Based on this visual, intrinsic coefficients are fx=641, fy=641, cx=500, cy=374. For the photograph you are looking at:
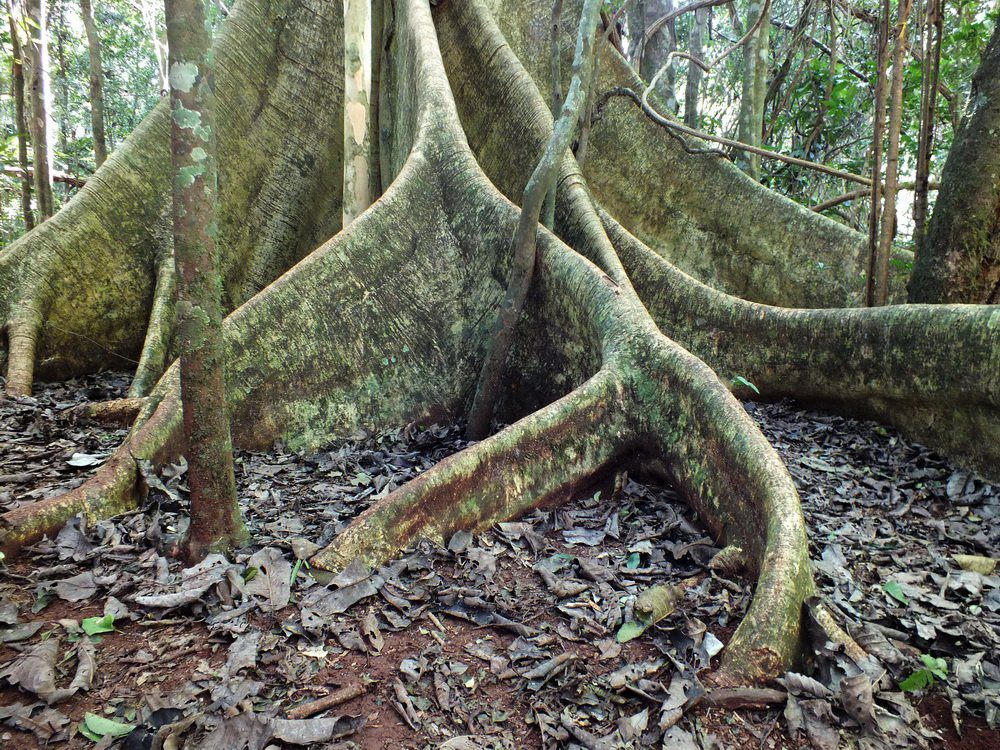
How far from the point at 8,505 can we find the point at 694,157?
657 centimetres

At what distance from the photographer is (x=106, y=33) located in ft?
55.6

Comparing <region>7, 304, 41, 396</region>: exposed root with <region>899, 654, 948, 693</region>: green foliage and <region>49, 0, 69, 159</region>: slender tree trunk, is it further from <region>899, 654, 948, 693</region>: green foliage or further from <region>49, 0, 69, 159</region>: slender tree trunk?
<region>49, 0, 69, 159</region>: slender tree trunk

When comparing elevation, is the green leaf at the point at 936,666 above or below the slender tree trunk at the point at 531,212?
below

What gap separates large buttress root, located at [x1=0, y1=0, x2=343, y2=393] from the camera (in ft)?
17.4

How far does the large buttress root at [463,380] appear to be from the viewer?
2.68 m

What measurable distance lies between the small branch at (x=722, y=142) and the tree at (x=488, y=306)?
0.30 meters

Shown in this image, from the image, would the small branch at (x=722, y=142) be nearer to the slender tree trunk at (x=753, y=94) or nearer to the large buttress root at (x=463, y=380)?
the slender tree trunk at (x=753, y=94)

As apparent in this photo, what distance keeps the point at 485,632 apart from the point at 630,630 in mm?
524

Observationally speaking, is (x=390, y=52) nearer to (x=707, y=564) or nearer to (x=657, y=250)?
(x=657, y=250)

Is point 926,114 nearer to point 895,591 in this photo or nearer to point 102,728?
point 895,591

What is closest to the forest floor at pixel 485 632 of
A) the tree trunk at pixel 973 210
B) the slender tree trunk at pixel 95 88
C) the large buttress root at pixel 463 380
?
the large buttress root at pixel 463 380

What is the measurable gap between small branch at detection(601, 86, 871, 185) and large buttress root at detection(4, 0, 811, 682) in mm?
1941

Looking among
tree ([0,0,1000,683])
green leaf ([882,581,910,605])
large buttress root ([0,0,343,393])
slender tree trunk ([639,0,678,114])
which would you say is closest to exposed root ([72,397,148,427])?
large buttress root ([0,0,343,393])

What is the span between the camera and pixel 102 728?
1.79 metres
